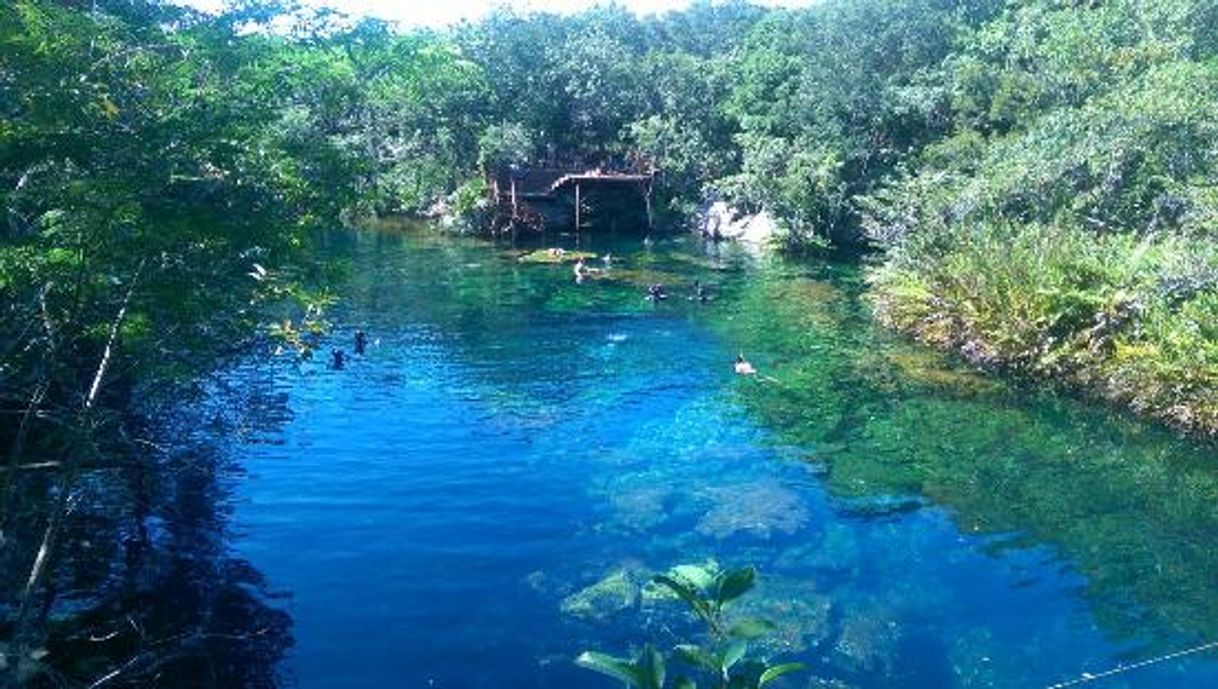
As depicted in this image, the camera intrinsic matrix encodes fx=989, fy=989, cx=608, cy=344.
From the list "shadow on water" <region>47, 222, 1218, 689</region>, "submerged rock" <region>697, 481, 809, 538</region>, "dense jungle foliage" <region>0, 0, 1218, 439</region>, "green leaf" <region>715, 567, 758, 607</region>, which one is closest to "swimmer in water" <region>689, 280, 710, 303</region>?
"dense jungle foliage" <region>0, 0, 1218, 439</region>

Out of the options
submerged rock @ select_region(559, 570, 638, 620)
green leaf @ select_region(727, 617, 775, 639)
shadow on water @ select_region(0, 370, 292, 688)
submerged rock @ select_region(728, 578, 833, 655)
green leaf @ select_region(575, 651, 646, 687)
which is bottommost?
submerged rock @ select_region(728, 578, 833, 655)

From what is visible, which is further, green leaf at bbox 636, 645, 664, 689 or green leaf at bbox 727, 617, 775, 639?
green leaf at bbox 727, 617, 775, 639

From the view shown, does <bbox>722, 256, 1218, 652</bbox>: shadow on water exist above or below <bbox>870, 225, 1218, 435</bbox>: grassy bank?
below

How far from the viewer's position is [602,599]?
11852 mm

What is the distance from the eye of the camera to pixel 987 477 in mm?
16297

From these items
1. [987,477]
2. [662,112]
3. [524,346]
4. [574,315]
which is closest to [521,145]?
[662,112]

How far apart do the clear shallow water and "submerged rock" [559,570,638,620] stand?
4 cm

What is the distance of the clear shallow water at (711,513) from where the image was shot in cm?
1106

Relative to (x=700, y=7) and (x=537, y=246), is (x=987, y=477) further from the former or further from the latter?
(x=700, y=7)

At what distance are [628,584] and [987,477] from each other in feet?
24.0

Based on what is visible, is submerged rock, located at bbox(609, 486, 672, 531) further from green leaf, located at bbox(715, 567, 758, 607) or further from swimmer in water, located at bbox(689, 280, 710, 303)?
swimmer in water, located at bbox(689, 280, 710, 303)

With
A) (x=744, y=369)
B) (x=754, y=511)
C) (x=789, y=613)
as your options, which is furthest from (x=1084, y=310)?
(x=789, y=613)

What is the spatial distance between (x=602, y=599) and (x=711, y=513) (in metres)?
3.22

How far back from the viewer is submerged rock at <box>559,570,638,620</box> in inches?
455
